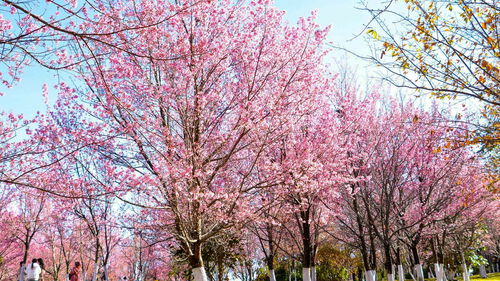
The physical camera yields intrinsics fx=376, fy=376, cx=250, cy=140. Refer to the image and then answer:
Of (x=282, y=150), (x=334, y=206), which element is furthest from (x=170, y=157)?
(x=334, y=206)

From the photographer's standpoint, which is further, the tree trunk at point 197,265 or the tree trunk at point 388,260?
the tree trunk at point 388,260

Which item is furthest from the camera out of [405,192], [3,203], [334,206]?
[3,203]

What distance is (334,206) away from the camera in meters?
14.0

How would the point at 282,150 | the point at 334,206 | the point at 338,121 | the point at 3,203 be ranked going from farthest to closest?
the point at 3,203, the point at 334,206, the point at 338,121, the point at 282,150

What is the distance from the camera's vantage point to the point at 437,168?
1462 cm

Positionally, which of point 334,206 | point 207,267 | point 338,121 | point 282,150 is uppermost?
point 338,121

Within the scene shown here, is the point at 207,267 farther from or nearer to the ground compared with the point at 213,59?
nearer to the ground

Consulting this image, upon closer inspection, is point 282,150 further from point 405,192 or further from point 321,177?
point 405,192

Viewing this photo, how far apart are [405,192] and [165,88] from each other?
476 inches

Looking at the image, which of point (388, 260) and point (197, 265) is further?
point (388, 260)

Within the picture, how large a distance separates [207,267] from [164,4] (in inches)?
458

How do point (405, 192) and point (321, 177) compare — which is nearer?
point (321, 177)

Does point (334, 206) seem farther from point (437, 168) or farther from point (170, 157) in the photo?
point (170, 157)

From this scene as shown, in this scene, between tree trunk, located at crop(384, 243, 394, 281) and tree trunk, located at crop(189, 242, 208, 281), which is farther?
tree trunk, located at crop(384, 243, 394, 281)
